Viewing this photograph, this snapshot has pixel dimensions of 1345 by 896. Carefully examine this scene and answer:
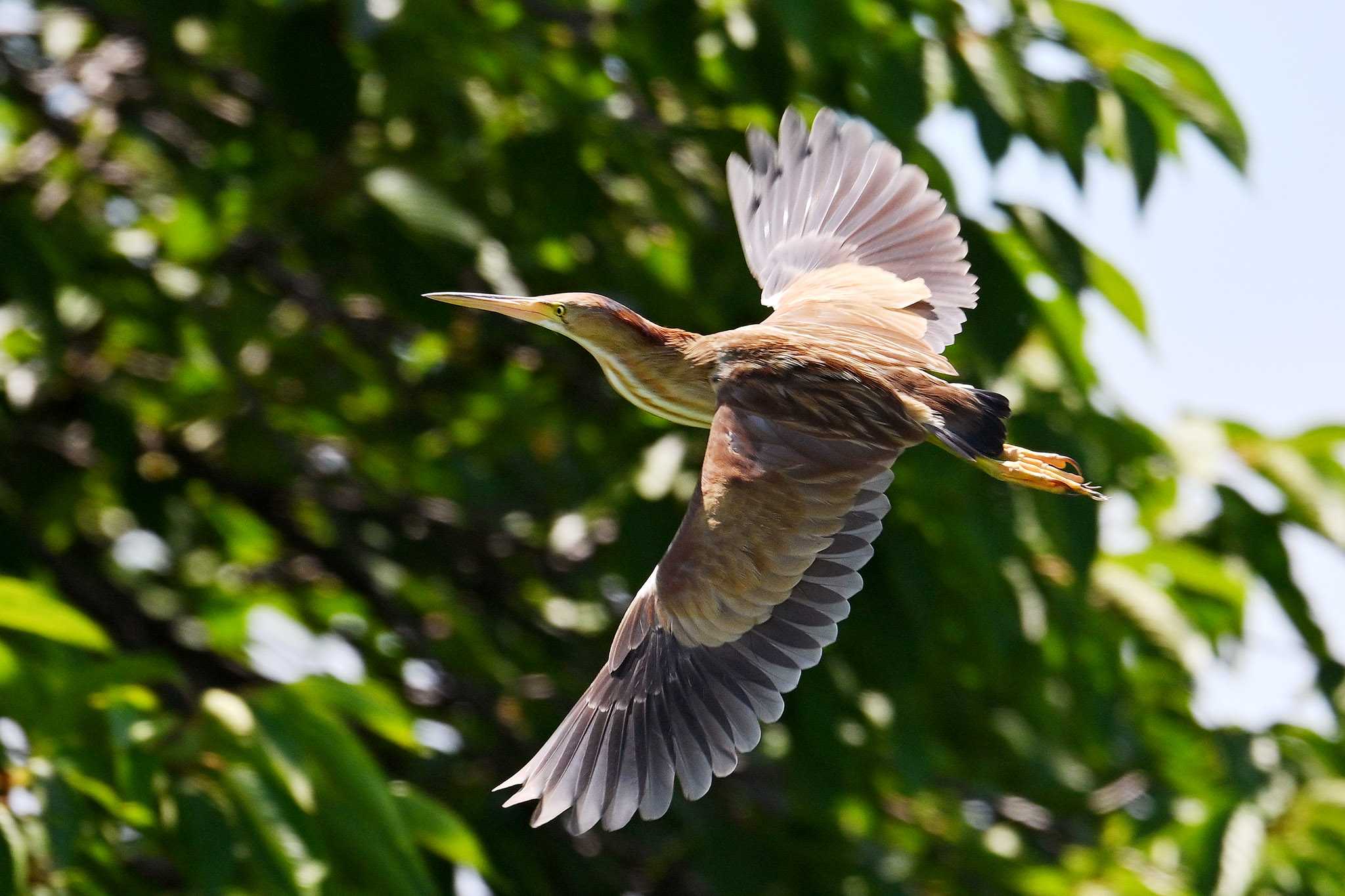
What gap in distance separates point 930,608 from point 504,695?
1344mm

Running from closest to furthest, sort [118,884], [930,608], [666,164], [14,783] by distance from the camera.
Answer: [14,783] < [118,884] < [930,608] < [666,164]

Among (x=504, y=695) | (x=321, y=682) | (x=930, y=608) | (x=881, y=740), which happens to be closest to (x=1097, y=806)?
(x=881, y=740)

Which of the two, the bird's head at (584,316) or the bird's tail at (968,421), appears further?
the bird's head at (584,316)

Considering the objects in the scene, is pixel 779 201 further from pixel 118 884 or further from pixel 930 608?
pixel 118 884

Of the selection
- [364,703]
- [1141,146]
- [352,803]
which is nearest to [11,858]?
[352,803]

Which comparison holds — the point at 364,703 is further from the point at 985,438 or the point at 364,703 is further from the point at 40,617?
the point at 985,438

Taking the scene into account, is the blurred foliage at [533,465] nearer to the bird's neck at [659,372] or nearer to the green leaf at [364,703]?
the green leaf at [364,703]

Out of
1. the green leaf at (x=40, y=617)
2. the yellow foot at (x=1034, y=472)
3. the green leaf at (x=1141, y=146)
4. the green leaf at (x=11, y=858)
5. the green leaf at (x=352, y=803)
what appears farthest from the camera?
the green leaf at (x=1141, y=146)

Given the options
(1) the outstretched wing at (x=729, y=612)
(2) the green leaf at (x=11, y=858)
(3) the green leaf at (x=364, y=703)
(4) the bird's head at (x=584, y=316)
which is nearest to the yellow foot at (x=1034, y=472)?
(1) the outstretched wing at (x=729, y=612)

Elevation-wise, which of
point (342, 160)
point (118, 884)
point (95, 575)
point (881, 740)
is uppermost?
point (342, 160)

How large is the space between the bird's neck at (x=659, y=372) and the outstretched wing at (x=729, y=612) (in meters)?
0.20

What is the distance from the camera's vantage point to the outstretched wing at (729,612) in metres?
3.21

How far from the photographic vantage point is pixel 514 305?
3.54m

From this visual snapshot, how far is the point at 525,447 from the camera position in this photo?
5215 millimetres
